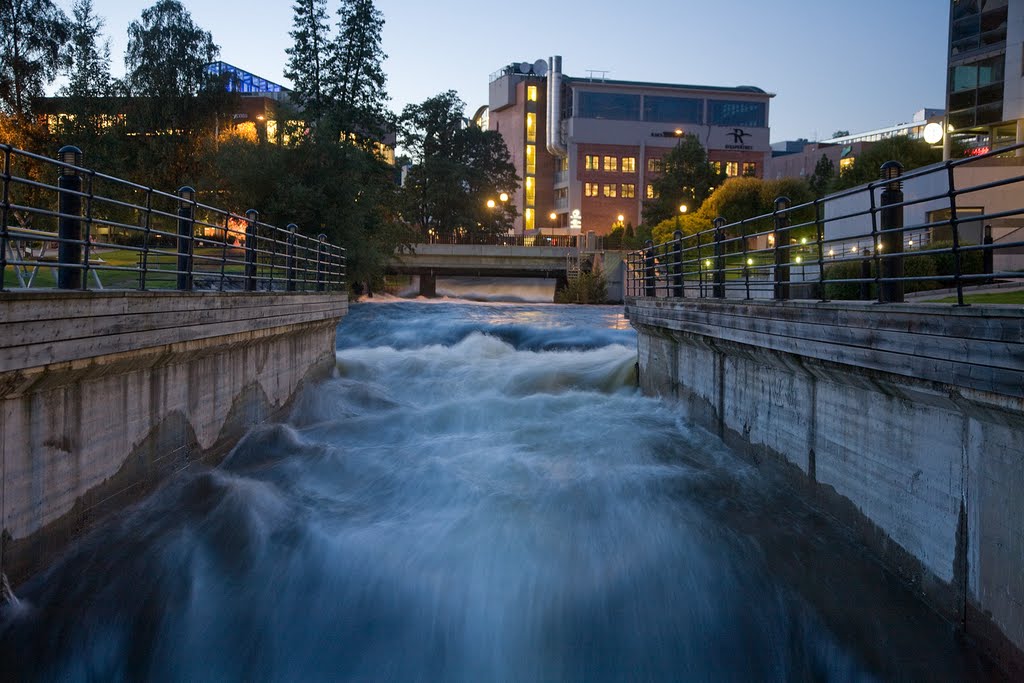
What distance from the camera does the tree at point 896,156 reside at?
5856 centimetres

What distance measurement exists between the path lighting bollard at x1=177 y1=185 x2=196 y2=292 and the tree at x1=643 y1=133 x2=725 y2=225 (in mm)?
67013

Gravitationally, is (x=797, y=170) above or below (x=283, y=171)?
above

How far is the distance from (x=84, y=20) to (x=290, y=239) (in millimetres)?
38378

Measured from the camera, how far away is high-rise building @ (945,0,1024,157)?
39.7 metres

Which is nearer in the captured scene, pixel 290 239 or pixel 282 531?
pixel 282 531

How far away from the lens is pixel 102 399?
7.09 m

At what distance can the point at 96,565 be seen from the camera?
6.71 meters

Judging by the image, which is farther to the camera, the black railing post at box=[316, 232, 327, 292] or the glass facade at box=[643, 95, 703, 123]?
the glass facade at box=[643, 95, 703, 123]

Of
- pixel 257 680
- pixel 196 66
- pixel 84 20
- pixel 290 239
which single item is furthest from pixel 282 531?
pixel 196 66

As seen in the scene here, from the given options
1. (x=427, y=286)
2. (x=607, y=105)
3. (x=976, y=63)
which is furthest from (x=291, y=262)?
(x=607, y=105)

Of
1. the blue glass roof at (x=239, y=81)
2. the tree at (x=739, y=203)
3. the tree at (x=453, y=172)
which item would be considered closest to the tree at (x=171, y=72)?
the blue glass roof at (x=239, y=81)

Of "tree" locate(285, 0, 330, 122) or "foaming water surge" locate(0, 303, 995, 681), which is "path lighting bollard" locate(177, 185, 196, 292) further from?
"tree" locate(285, 0, 330, 122)

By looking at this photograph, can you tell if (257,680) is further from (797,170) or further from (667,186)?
(797,170)

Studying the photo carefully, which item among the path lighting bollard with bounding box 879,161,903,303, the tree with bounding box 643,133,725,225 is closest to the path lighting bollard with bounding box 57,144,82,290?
the path lighting bollard with bounding box 879,161,903,303
